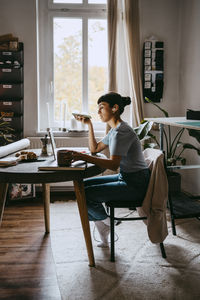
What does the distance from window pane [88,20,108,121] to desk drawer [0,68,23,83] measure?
0.91 metres

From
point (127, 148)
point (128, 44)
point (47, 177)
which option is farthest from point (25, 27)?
point (47, 177)

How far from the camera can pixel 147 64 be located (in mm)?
4180

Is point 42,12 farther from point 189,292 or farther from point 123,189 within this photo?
point 189,292

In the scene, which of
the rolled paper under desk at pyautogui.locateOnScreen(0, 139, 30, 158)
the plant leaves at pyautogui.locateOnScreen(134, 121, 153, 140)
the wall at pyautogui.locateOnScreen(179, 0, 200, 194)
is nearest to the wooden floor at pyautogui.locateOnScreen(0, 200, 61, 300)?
the rolled paper under desk at pyautogui.locateOnScreen(0, 139, 30, 158)

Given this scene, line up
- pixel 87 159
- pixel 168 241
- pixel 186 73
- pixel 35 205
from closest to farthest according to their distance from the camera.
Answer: pixel 87 159 → pixel 168 241 → pixel 35 205 → pixel 186 73

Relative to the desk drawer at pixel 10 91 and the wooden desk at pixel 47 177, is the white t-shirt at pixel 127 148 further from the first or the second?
the desk drawer at pixel 10 91

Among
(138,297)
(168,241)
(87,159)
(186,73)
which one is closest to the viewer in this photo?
(138,297)

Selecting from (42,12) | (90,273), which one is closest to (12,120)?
(42,12)

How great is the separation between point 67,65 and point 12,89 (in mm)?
801

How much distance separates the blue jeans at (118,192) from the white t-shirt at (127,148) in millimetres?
51

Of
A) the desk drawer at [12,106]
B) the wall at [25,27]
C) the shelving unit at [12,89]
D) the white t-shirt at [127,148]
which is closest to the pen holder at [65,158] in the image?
the white t-shirt at [127,148]

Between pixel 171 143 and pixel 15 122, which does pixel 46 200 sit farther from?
pixel 171 143

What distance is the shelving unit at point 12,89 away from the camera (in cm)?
393

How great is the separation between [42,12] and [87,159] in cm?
272
